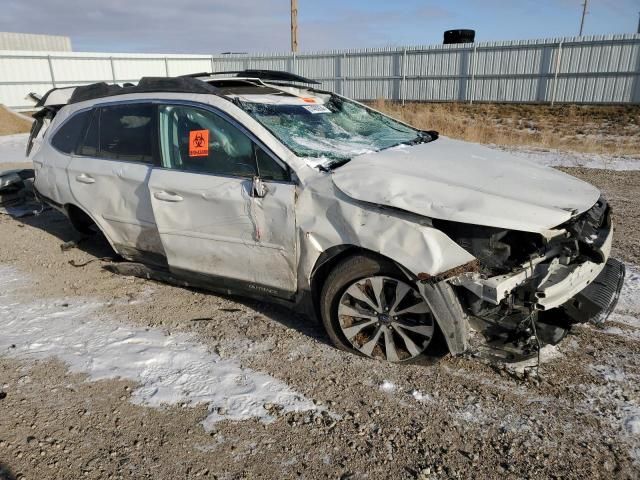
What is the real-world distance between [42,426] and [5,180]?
5145 mm

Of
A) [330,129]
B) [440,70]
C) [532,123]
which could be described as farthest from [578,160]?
[440,70]

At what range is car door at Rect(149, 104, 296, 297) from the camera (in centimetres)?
331

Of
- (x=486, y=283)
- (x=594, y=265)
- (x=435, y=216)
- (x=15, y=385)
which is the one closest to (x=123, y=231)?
(x=15, y=385)

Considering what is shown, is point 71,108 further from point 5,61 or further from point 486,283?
point 5,61

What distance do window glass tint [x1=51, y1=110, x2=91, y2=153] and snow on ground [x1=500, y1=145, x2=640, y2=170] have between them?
23.5ft

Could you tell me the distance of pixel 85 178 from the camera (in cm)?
448

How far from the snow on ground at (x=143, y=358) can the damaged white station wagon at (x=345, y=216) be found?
0.57 meters

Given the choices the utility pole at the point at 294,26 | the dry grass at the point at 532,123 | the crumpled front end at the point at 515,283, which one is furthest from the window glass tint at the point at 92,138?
the utility pole at the point at 294,26

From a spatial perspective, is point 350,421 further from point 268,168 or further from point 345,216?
point 268,168

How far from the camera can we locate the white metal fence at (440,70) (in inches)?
763

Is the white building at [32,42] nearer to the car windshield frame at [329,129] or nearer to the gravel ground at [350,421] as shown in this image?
the car windshield frame at [329,129]

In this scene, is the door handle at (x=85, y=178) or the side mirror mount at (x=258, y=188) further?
the door handle at (x=85, y=178)

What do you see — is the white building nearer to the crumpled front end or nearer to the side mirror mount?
the side mirror mount

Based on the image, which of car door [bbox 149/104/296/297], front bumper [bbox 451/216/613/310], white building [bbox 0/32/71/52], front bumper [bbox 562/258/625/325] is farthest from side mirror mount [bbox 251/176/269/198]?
white building [bbox 0/32/71/52]
